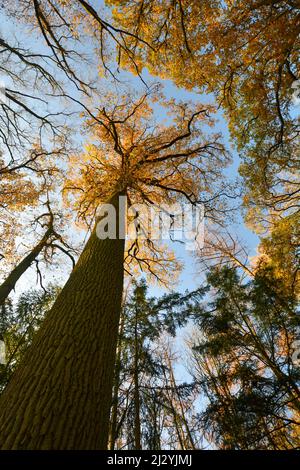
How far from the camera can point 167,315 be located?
18.5ft

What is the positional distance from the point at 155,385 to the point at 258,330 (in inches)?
98.0

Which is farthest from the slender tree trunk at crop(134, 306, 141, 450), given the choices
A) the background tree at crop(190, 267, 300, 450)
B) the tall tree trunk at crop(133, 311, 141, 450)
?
the background tree at crop(190, 267, 300, 450)

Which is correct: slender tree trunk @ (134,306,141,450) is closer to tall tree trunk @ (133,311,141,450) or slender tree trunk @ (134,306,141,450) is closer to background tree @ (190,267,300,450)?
tall tree trunk @ (133,311,141,450)

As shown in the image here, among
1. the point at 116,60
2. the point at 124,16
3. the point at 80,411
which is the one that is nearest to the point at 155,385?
the point at 80,411

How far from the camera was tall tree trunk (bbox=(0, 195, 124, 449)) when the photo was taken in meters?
1.38

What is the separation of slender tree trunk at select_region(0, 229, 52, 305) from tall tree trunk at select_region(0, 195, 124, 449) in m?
4.66

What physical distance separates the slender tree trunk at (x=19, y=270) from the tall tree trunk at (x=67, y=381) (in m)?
4.66

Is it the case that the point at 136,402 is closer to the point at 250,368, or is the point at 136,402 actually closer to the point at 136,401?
the point at 136,401

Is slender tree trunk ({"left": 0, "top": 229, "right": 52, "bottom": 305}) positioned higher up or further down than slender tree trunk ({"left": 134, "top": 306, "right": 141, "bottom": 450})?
higher up

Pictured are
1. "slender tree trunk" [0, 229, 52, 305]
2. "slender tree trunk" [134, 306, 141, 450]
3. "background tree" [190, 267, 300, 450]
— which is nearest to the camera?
"background tree" [190, 267, 300, 450]

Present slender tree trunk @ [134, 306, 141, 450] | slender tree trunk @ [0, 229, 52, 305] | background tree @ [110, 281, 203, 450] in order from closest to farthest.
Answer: slender tree trunk @ [134, 306, 141, 450] < background tree @ [110, 281, 203, 450] < slender tree trunk @ [0, 229, 52, 305]

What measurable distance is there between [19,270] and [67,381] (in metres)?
6.66

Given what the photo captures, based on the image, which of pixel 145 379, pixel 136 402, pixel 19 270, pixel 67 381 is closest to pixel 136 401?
pixel 136 402
